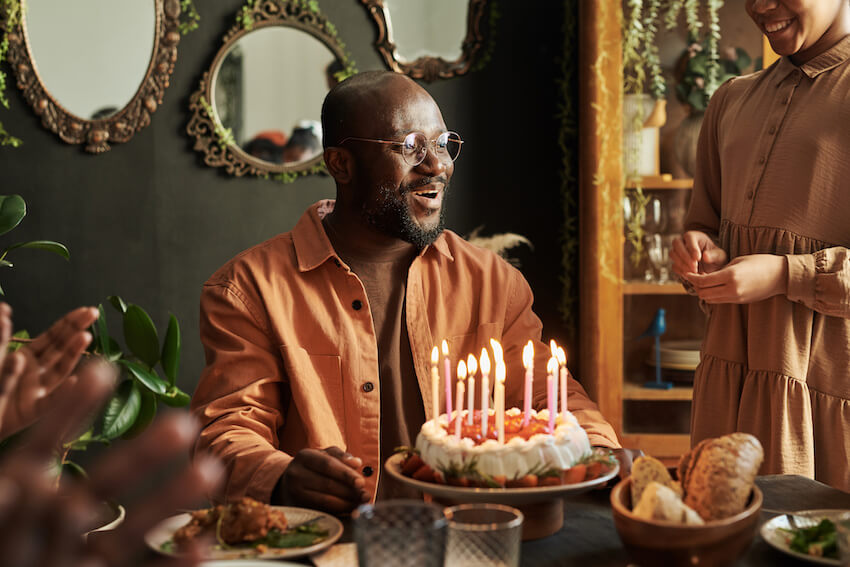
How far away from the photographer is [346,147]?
1.99 meters

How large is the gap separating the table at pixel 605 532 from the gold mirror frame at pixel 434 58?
2934 millimetres

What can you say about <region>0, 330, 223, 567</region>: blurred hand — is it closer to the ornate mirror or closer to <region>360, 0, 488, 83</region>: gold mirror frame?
the ornate mirror

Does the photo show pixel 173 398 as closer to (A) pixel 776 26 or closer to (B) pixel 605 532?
(B) pixel 605 532

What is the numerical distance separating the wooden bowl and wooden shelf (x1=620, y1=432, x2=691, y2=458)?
2638mm

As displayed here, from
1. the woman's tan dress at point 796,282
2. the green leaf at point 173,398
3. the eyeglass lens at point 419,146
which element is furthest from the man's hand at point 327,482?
the green leaf at point 173,398

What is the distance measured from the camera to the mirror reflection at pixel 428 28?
13.1 feet

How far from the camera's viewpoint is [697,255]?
2002mm

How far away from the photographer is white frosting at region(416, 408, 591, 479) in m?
1.17

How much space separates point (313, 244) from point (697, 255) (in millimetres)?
898

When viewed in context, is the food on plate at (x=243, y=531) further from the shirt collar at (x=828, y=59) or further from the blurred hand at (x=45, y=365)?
the shirt collar at (x=828, y=59)

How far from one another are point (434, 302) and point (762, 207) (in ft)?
2.63

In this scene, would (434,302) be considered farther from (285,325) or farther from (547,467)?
(547,467)

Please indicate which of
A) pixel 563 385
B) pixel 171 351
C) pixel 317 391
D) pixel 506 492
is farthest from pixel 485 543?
pixel 171 351

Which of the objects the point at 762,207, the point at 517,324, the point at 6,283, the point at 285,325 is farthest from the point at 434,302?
the point at 6,283
